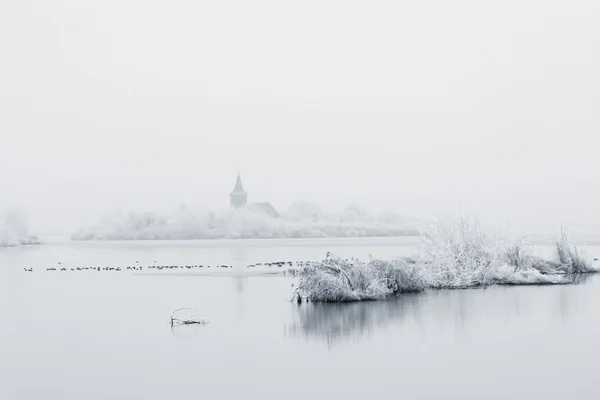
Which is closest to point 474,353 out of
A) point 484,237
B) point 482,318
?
point 482,318

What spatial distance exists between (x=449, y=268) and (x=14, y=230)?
313 ft

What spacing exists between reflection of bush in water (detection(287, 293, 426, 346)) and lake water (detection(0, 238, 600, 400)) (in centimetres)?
5

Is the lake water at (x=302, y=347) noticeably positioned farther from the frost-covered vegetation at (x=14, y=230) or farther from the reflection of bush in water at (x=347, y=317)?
the frost-covered vegetation at (x=14, y=230)

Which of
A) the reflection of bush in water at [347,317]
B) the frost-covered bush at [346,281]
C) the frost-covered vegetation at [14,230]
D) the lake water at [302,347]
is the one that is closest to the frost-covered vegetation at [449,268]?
the frost-covered bush at [346,281]

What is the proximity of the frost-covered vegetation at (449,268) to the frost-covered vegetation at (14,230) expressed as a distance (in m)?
88.3

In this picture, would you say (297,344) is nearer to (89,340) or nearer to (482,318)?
(89,340)

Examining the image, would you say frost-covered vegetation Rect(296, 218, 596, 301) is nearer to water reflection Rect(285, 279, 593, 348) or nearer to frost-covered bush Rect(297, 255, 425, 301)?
frost-covered bush Rect(297, 255, 425, 301)

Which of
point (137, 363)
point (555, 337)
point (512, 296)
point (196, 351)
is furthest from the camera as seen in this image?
point (512, 296)

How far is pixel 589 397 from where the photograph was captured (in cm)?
1240

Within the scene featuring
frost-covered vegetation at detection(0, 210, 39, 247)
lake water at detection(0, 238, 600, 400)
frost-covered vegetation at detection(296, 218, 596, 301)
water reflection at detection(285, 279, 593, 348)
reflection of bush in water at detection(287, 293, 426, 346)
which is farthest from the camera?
frost-covered vegetation at detection(0, 210, 39, 247)

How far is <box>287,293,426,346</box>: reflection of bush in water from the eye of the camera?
18.9m

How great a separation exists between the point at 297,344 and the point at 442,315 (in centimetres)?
614

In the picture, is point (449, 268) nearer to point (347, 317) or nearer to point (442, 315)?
point (442, 315)

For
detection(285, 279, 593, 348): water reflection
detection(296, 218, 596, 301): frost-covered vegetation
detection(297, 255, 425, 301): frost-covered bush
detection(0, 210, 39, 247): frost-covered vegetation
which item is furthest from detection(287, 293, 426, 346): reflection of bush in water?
detection(0, 210, 39, 247): frost-covered vegetation
